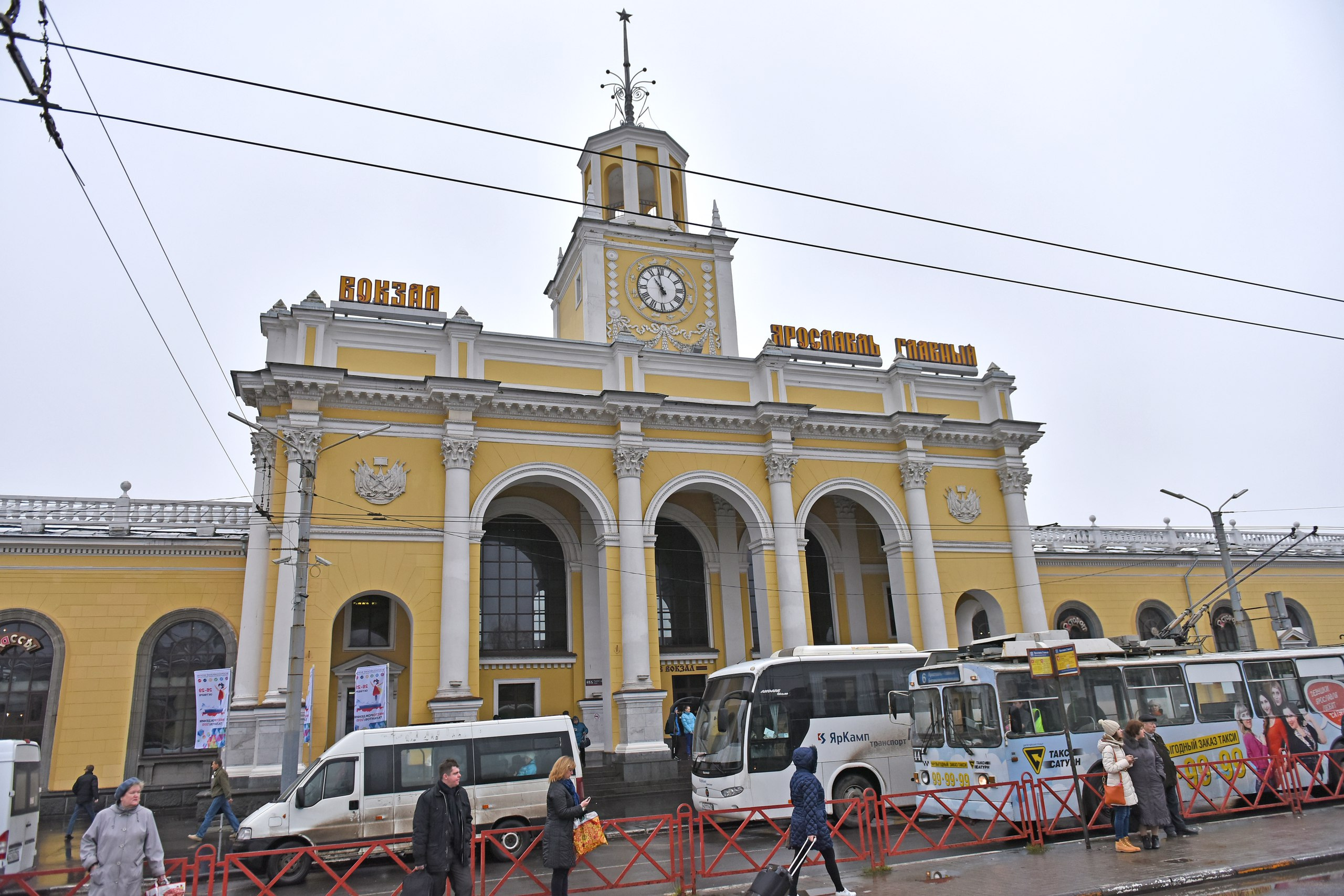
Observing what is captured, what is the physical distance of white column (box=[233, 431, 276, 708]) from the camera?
2014 cm

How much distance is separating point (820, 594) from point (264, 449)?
17358 mm

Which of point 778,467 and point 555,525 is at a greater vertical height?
point 778,467

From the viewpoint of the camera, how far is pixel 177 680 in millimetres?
23266

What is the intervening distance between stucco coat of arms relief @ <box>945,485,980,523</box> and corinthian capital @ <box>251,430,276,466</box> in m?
19.8

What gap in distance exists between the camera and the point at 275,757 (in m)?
19.4

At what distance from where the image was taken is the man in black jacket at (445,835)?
8422mm

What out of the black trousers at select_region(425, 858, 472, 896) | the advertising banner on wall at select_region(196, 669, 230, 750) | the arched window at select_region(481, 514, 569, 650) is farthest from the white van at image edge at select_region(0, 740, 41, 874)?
the arched window at select_region(481, 514, 569, 650)

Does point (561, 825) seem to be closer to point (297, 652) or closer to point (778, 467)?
point (297, 652)

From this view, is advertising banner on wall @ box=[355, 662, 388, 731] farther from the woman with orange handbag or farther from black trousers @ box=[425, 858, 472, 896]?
the woman with orange handbag

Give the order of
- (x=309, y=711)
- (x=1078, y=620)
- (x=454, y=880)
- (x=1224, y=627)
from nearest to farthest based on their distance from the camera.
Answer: (x=454, y=880)
(x=309, y=711)
(x=1078, y=620)
(x=1224, y=627)

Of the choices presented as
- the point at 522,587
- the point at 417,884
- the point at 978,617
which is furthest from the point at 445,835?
the point at 978,617

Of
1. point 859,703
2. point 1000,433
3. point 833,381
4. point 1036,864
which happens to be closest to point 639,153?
point 833,381

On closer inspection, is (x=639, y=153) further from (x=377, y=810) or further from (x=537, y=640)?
(x=377, y=810)

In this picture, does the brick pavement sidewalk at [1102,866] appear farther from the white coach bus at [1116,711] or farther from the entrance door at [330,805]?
the entrance door at [330,805]
